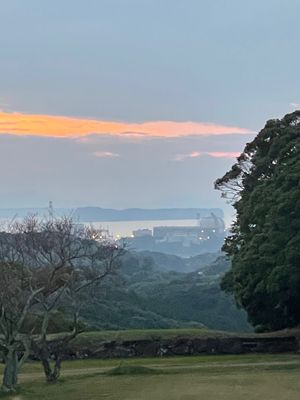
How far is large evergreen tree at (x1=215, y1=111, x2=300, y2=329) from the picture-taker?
24.6 meters

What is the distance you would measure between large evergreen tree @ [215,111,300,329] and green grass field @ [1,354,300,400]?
3162 mm

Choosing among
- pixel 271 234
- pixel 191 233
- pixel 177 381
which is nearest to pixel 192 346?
pixel 271 234

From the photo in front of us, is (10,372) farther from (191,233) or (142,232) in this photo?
(191,233)

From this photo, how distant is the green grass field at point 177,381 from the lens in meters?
15.6

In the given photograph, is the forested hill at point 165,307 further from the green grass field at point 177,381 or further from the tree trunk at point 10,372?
the tree trunk at point 10,372

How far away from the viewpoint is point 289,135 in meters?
30.1

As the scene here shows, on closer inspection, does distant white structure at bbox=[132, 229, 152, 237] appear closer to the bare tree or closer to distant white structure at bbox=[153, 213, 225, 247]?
distant white structure at bbox=[153, 213, 225, 247]

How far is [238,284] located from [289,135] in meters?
7.34

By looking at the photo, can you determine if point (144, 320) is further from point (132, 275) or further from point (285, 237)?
point (132, 275)

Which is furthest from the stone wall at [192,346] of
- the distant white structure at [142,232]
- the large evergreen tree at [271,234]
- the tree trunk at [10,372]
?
the distant white structure at [142,232]

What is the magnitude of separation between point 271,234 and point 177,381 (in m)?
9.23

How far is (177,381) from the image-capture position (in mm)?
17766

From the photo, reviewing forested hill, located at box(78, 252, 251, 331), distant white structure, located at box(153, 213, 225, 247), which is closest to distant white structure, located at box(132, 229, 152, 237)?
distant white structure, located at box(153, 213, 225, 247)

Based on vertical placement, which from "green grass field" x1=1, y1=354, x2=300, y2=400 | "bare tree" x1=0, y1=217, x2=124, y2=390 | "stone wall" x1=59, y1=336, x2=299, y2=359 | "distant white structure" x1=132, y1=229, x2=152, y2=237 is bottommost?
"stone wall" x1=59, y1=336, x2=299, y2=359
